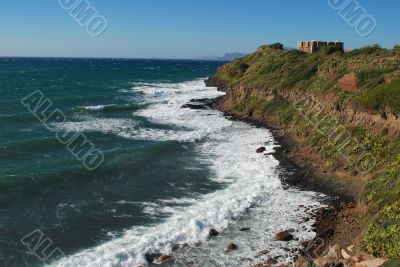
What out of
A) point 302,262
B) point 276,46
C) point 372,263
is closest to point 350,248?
point 302,262

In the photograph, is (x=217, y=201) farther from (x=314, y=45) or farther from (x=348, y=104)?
(x=314, y=45)

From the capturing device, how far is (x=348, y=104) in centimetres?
3161

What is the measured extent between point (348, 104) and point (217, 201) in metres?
14.1

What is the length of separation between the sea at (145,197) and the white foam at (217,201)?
58 millimetres

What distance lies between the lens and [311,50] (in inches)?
2549

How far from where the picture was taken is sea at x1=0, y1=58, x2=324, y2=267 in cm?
1816

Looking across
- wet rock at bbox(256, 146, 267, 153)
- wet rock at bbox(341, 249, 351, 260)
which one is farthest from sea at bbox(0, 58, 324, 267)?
wet rock at bbox(341, 249, 351, 260)

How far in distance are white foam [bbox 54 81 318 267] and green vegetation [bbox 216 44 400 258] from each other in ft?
10.8

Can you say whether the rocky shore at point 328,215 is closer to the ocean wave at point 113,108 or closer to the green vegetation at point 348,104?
the green vegetation at point 348,104

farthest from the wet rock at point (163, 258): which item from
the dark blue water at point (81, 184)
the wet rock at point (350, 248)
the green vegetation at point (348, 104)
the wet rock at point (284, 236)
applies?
the green vegetation at point (348, 104)

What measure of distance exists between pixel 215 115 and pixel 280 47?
28503 millimetres

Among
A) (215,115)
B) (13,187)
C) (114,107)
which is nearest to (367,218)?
(13,187)

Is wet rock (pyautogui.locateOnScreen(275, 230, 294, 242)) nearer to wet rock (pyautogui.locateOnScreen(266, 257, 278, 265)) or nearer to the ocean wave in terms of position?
wet rock (pyautogui.locateOnScreen(266, 257, 278, 265))

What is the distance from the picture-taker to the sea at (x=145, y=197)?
1816cm
